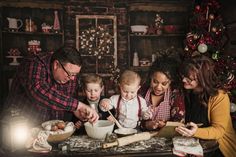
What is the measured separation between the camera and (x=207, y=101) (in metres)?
2.34

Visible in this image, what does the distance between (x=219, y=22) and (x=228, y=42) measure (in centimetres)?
35

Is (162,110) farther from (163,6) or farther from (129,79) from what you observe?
(163,6)

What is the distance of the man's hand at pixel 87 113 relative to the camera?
2046mm

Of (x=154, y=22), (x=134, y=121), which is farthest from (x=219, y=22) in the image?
(x=134, y=121)

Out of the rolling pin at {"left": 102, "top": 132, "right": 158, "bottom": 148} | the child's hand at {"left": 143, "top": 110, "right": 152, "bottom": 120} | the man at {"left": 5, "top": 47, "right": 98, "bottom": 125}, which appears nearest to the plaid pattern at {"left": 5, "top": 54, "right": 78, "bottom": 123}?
the man at {"left": 5, "top": 47, "right": 98, "bottom": 125}

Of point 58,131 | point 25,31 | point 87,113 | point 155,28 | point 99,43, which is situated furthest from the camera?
point 155,28

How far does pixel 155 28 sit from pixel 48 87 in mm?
3336

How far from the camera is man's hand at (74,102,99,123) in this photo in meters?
2.05

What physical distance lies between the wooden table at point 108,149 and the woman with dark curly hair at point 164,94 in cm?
54

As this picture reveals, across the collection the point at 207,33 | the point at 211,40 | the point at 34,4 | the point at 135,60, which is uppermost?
the point at 34,4

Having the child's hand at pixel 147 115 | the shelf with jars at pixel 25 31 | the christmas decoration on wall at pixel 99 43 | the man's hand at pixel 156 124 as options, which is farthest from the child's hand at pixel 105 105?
the shelf with jars at pixel 25 31

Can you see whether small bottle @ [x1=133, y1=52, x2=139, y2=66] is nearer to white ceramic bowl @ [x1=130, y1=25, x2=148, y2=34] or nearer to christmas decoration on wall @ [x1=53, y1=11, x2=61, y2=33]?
white ceramic bowl @ [x1=130, y1=25, x2=148, y2=34]

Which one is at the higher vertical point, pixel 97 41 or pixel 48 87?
pixel 97 41

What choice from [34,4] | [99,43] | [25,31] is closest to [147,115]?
[99,43]
